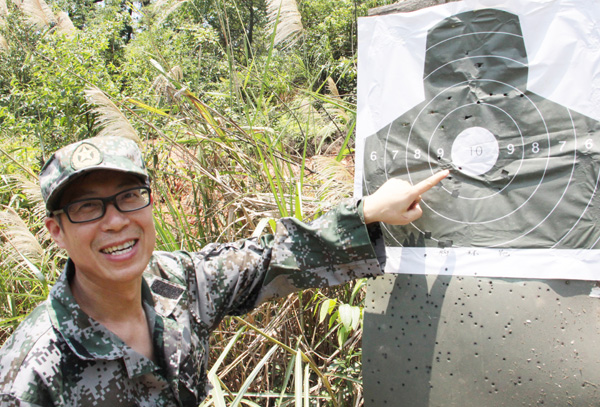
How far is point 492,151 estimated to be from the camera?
4.83 ft

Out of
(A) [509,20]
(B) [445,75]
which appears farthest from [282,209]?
(A) [509,20]

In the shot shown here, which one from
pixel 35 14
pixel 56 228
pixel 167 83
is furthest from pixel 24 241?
pixel 35 14

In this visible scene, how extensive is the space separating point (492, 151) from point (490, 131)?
0.06m

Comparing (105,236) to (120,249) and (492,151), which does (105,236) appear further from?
(492,151)

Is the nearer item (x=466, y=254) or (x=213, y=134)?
(x=466, y=254)

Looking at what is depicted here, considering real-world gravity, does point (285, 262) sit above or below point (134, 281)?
below

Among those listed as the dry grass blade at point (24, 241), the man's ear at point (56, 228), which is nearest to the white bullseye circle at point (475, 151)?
the man's ear at point (56, 228)

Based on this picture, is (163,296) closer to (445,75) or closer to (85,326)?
(85,326)

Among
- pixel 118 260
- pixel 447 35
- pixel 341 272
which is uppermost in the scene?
pixel 447 35

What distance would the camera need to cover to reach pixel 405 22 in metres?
1.60

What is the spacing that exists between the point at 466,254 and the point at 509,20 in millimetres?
686

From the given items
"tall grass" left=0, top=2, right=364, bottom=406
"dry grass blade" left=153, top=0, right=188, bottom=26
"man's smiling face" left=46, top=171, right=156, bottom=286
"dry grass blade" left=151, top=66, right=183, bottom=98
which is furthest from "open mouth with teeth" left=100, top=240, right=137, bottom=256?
"dry grass blade" left=153, top=0, right=188, bottom=26

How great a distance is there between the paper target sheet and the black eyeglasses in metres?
0.73

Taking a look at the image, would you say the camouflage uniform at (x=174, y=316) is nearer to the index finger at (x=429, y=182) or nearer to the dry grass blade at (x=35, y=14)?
the index finger at (x=429, y=182)
